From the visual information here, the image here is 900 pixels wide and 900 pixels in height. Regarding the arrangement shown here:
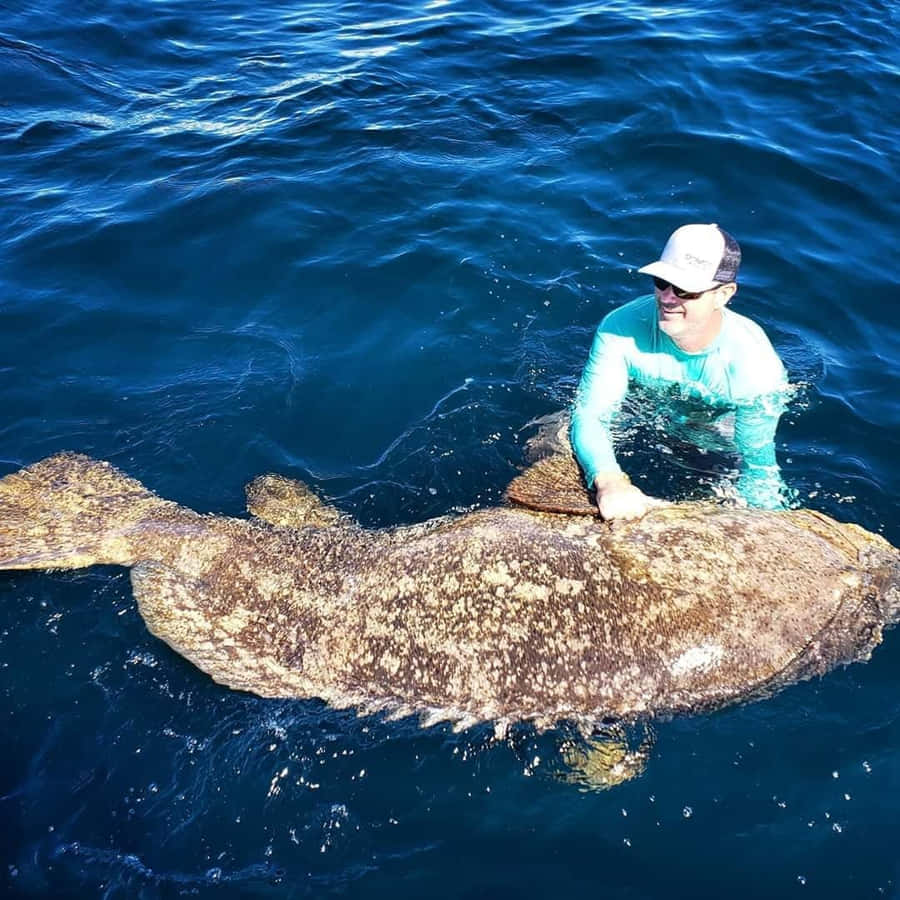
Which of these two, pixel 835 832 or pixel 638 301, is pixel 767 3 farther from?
pixel 835 832

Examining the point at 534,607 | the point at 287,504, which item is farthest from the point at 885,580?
the point at 287,504

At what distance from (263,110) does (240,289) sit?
4.77 m

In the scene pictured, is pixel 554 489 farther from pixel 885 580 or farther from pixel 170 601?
pixel 170 601

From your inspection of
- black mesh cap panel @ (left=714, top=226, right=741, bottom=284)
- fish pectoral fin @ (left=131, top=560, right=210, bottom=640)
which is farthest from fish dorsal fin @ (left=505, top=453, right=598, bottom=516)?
fish pectoral fin @ (left=131, top=560, right=210, bottom=640)

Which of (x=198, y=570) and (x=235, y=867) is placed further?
(x=198, y=570)

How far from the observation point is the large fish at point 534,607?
449 centimetres

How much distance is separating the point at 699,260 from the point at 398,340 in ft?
11.8

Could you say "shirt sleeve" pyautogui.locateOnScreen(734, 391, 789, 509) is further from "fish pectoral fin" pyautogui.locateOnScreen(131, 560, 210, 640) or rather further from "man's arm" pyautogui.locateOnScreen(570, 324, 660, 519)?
"fish pectoral fin" pyautogui.locateOnScreen(131, 560, 210, 640)

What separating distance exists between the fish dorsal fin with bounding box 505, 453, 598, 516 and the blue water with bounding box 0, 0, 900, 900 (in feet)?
3.07

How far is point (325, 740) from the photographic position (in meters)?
4.83

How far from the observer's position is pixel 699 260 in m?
5.10

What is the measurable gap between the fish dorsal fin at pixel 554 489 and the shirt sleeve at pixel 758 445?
4.19 ft

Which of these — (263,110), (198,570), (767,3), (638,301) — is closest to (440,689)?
(198,570)

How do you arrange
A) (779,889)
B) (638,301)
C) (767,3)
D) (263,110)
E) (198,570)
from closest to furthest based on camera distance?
(779,889) < (198,570) < (638,301) < (263,110) < (767,3)
